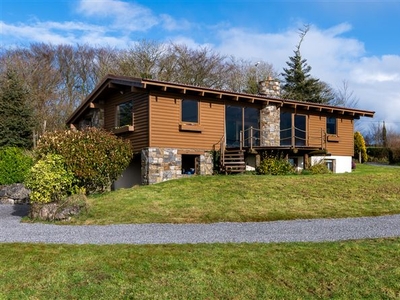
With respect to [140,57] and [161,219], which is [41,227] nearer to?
[161,219]

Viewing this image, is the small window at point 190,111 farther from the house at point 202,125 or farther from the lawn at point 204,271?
the lawn at point 204,271

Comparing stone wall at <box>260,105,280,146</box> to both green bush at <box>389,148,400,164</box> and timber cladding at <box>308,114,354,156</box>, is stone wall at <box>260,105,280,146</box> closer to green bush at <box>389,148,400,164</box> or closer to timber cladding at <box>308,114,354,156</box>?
timber cladding at <box>308,114,354,156</box>

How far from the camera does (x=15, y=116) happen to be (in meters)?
25.1

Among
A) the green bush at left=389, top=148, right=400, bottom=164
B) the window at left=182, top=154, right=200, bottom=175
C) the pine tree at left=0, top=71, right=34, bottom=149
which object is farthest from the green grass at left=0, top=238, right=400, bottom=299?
the green bush at left=389, top=148, right=400, bottom=164

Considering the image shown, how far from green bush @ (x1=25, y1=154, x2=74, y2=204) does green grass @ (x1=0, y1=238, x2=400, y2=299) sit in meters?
5.00

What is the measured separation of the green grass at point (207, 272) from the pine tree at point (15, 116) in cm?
1924

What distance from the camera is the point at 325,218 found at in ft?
35.9

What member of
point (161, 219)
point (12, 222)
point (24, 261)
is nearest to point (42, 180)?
point (12, 222)

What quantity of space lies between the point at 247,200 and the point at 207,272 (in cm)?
692

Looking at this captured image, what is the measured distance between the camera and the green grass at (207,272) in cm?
546

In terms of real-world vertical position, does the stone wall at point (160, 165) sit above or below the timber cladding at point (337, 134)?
below

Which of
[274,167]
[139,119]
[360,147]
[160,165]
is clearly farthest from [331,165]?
[360,147]

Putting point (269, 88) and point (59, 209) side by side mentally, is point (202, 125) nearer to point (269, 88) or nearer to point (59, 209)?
point (269, 88)

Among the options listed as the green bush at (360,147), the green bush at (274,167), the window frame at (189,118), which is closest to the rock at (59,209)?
the window frame at (189,118)
